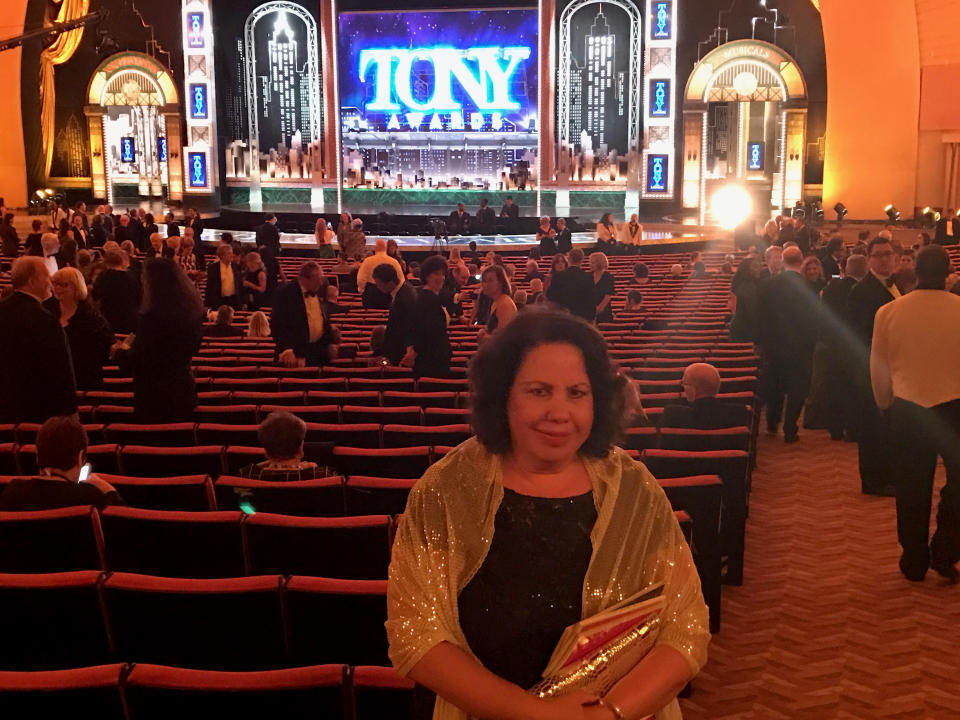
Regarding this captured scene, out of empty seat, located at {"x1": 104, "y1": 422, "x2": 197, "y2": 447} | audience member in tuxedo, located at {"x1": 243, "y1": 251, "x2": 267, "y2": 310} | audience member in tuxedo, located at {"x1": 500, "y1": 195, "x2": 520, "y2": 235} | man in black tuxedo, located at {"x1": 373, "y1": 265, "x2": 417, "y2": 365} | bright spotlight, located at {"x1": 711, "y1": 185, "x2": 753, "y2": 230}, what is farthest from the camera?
bright spotlight, located at {"x1": 711, "y1": 185, "x2": 753, "y2": 230}

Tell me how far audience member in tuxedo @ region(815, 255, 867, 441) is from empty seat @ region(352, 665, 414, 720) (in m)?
5.01

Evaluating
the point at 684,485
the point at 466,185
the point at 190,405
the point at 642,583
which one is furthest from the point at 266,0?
the point at 642,583

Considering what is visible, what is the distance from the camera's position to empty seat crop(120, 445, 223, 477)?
427 centimetres

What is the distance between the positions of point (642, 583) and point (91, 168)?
2745cm

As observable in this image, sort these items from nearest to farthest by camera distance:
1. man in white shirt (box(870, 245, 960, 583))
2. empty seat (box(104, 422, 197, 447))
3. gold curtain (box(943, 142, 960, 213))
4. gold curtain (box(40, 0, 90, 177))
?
1. man in white shirt (box(870, 245, 960, 583))
2. empty seat (box(104, 422, 197, 447))
3. gold curtain (box(943, 142, 960, 213))
4. gold curtain (box(40, 0, 90, 177))

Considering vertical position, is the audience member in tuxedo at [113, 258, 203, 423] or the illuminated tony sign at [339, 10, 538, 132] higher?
the illuminated tony sign at [339, 10, 538, 132]

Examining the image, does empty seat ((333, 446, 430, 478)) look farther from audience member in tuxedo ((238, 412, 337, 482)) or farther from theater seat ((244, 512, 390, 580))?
theater seat ((244, 512, 390, 580))

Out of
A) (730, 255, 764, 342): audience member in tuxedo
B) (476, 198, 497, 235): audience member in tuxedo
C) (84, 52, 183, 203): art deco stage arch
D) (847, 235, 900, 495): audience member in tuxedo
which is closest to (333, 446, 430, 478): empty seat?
(847, 235, 900, 495): audience member in tuxedo

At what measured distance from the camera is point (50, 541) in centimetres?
309

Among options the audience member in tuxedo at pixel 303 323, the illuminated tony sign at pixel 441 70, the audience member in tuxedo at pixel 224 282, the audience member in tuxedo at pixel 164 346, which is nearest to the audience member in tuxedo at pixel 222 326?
the audience member in tuxedo at pixel 224 282

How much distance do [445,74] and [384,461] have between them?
21393 millimetres

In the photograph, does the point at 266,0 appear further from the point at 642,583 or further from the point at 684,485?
the point at 642,583

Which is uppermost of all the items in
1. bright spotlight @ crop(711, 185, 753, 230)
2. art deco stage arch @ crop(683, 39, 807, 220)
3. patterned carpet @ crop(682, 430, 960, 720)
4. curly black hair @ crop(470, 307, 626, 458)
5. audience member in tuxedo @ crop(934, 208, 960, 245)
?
art deco stage arch @ crop(683, 39, 807, 220)

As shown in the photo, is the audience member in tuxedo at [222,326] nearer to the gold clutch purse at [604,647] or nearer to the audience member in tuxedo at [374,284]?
the audience member in tuxedo at [374,284]
